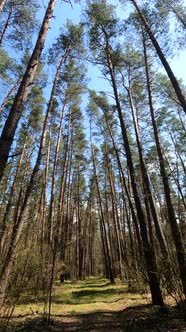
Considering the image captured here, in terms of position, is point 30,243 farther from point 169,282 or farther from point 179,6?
point 179,6

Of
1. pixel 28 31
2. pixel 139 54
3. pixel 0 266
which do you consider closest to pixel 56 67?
pixel 28 31

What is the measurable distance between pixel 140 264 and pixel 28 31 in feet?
29.4

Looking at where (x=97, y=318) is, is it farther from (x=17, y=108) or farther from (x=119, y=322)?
(x=17, y=108)

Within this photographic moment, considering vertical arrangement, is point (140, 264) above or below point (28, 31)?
below

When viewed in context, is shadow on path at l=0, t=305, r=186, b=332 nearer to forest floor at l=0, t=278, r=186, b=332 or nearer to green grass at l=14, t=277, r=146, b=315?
forest floor at l=0, t=278, r=186, b=332

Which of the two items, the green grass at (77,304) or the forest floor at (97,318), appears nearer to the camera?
the forest floor at (97,318)

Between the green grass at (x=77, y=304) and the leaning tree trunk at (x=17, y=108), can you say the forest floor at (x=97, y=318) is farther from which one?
the leaning tree trunk at (x=17, y=108)

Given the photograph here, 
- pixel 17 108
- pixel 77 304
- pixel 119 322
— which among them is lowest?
pixel 119 322

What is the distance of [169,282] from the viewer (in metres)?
5.17

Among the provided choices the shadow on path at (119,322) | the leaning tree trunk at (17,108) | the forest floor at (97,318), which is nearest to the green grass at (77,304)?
the forest floor at (97,318)

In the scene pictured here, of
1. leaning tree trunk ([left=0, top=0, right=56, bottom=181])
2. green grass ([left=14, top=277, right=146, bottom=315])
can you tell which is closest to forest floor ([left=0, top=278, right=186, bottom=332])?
green grass ([left=14, top=277, right=146, bottom=315])

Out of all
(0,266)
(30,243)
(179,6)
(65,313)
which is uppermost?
(179,6)

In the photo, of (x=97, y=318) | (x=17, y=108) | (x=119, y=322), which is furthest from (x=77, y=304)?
(x=17, y=108)

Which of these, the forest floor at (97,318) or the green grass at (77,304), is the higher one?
the green grass at (77,304)
